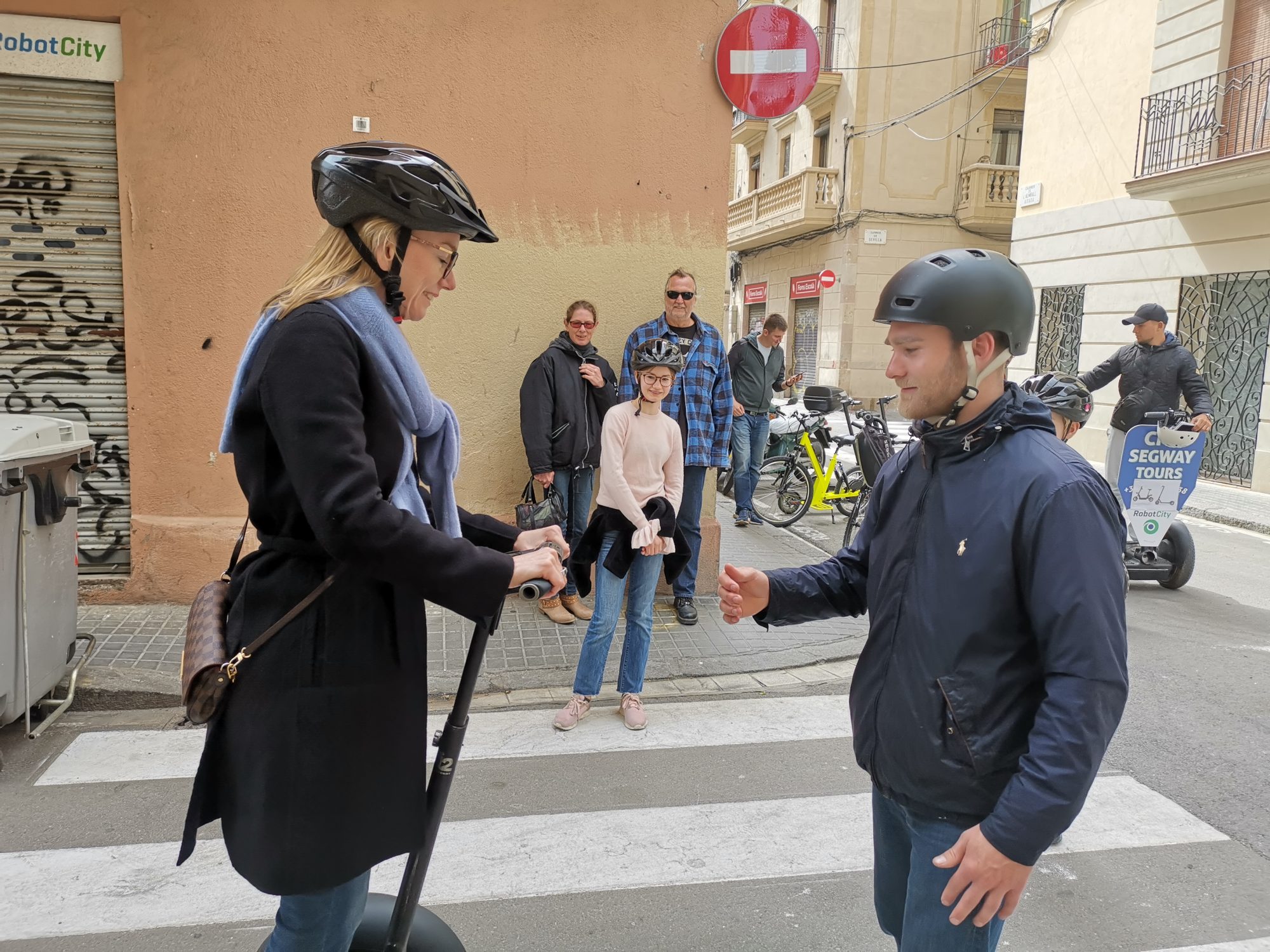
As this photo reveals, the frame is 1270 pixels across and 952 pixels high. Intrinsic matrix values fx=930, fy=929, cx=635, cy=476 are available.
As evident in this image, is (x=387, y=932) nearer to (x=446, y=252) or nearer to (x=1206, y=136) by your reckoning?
(x=446, y=252)

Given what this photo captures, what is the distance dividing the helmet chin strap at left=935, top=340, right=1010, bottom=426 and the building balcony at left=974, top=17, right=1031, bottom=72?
25169mm

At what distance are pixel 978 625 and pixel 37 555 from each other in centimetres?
438

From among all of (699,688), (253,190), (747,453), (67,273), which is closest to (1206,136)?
(747,453)

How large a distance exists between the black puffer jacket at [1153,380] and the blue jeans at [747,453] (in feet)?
10.8

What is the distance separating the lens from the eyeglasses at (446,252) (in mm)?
1914

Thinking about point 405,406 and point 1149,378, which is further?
point 1149,378

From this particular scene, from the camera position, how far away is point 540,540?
204cm

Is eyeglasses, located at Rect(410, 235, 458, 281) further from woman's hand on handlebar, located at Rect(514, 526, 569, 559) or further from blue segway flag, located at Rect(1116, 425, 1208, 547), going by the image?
blue segway flag, located at Rect(1116, 425, 1208, 547)

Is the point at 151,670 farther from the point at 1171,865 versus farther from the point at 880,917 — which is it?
the point at 1171,865

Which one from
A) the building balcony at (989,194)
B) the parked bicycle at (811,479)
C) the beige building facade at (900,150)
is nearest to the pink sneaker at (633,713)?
the parked bicycle at (811,479)

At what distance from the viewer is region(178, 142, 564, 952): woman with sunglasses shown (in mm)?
1682

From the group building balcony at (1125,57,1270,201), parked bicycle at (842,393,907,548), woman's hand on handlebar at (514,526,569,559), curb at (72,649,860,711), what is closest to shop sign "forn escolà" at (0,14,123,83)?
curb at (72,649,860,711)

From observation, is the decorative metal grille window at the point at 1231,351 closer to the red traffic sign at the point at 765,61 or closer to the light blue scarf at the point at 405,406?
the red traffic sign at the point at 765,61

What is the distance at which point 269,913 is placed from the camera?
3.08 meters
